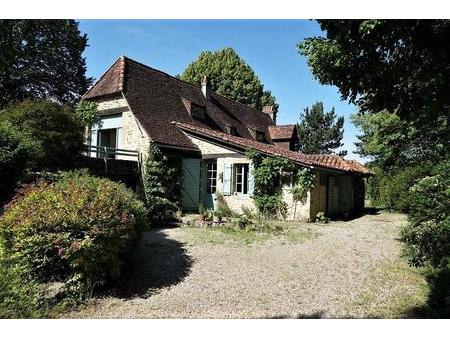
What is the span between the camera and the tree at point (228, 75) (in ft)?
113

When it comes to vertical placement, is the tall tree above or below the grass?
above

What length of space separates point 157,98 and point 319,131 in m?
28.1

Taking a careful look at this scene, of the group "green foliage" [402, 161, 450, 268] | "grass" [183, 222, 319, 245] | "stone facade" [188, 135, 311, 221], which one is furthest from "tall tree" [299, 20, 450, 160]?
"stone facade" [188, 135, 311, 221]

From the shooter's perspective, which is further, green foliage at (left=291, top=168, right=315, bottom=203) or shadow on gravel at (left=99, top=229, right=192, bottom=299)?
green foliage at (left=291, top=168, right=315, bottom=203)

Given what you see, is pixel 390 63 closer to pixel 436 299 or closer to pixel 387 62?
pixel 387 62

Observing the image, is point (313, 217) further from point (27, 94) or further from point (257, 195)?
point (27, 94)

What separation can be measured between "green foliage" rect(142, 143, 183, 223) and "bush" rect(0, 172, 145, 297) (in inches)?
272

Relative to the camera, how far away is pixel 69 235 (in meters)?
6.01

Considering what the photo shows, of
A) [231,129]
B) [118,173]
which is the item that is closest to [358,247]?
[118,173]

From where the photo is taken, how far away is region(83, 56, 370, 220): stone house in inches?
591

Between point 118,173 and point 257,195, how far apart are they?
5.76m

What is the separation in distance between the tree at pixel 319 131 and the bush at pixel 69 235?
37207mm

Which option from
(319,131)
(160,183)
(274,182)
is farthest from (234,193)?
(319,131)

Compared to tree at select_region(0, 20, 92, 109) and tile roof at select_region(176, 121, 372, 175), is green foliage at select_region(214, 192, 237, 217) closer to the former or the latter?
tile roof at select_region(176, 121, 372, 175)
